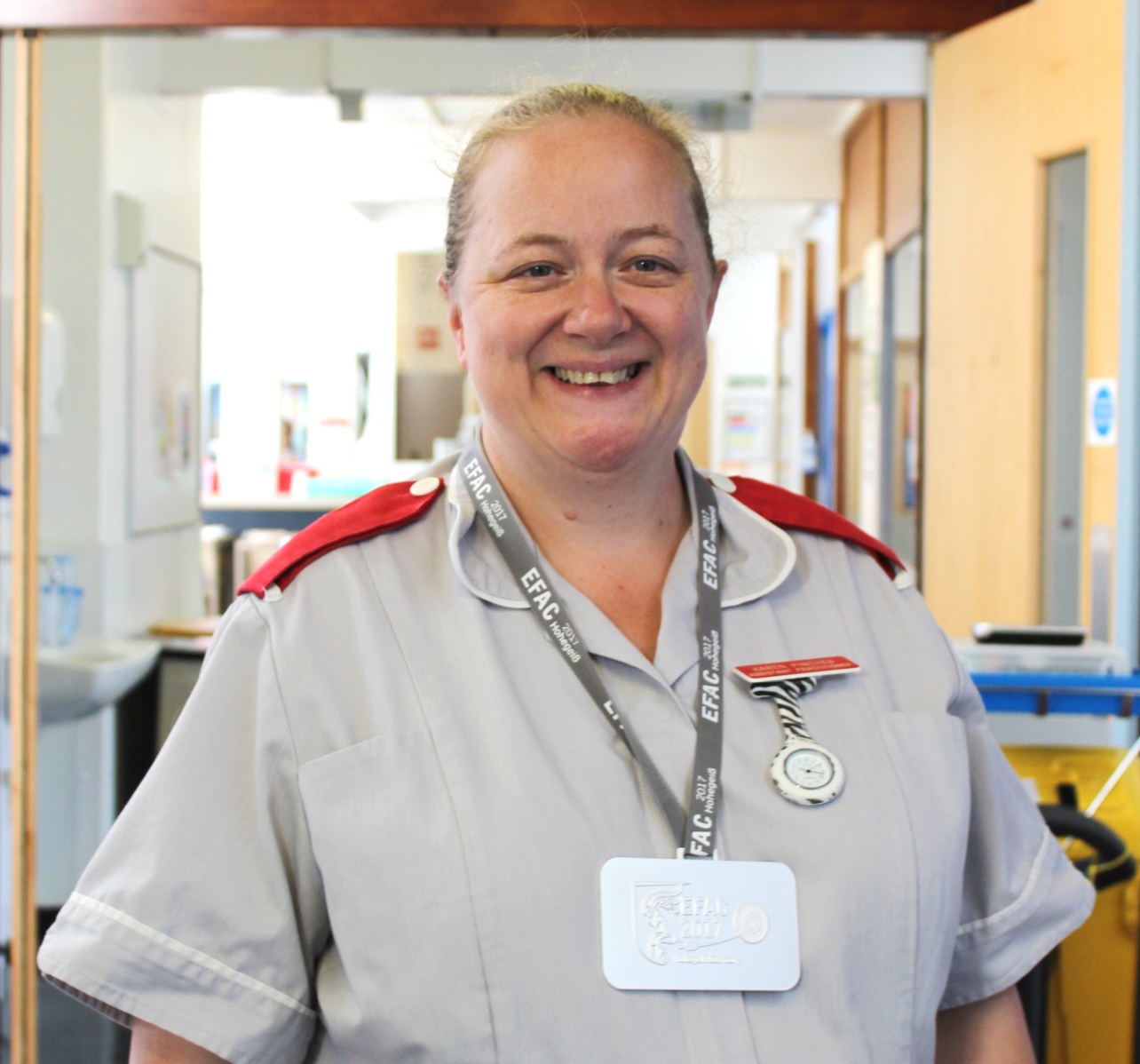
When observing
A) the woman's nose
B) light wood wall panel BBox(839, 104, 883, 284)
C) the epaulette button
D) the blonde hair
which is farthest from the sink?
light wood wall panel BBox(839, 104, 883, 284)

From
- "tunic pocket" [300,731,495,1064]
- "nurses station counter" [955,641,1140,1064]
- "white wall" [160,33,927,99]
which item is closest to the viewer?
"tunic pocket" [300,731,495,1064]

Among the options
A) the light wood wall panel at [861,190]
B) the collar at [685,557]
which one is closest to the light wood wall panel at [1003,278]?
Result: the collar at [685,557]

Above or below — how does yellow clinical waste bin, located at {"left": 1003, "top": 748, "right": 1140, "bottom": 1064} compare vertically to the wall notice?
below

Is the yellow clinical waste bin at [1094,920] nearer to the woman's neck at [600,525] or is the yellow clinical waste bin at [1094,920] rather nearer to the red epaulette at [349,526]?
the woman's neck at [600,525]

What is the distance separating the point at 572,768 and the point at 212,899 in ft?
1.04

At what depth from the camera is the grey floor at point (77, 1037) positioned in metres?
2.79

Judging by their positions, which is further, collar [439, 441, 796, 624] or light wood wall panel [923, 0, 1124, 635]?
light wood wall panel [923, 0, 1124, 635]

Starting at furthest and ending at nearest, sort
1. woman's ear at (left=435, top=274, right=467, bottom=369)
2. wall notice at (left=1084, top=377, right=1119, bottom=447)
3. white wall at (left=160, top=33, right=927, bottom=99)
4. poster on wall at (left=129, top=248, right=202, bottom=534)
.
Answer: poster on wall at (left=129, top=248, right=202, bottom=534)
white wall at (left=160, top=33, right=927, bottom=99)
wall notice at (left=1084, top=377, right=1119, bottom=447)
woman's ear at (left=435, top=274, right=467, bottom=369)

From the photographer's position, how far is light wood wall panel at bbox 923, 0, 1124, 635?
2654 millimetres

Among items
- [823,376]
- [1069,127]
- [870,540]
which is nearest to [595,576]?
[870,540]

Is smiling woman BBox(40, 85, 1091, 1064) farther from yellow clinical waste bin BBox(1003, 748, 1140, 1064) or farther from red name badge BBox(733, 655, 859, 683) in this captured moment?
yellow clinical waste bin BBox(1003, 748, 1140, 1064)

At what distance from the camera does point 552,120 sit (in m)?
1.15

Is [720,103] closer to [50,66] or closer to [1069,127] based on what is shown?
[1069,127]

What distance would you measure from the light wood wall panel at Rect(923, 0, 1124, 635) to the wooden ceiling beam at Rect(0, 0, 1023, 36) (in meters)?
0.35
